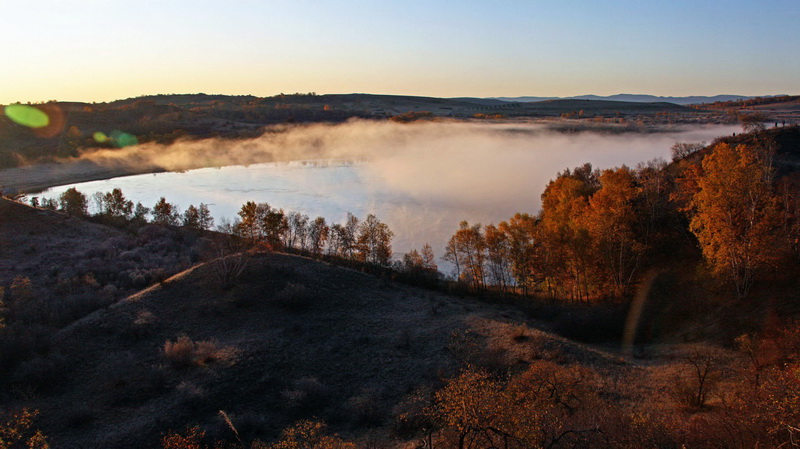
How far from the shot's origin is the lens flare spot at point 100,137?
513 ft

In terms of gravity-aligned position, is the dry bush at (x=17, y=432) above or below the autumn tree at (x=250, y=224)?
below

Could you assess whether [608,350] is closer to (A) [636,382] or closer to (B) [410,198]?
(A) [636,382]

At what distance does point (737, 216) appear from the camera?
92.9 feet

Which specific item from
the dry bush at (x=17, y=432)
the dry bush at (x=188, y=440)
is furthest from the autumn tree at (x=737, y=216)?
the dry bush at (x=17, y=432)

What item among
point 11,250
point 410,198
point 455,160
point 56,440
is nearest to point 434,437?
point 56,440

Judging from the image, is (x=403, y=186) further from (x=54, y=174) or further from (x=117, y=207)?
(x=54, y=174)

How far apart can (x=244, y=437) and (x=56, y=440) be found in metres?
7.07

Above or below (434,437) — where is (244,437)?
below

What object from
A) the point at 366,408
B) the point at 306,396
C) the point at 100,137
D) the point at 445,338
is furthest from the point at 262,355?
the point at 100,137

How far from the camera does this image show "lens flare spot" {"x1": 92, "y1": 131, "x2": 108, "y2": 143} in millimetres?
156250

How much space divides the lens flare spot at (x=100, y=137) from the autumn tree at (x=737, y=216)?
17708 cm

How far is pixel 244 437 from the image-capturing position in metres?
18.2

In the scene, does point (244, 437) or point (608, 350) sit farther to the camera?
point (608, 350)

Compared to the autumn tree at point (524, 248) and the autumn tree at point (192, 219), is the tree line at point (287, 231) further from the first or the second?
the autumn tree at point (524, 248)
